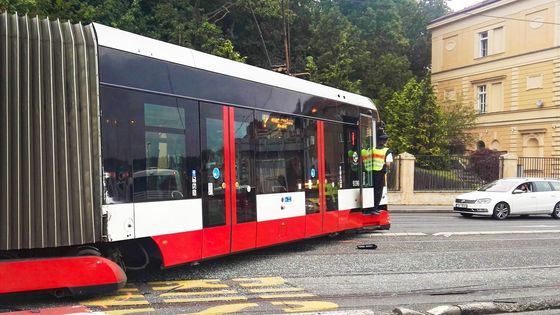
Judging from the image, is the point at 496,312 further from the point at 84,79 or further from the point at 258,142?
the point at 84,79

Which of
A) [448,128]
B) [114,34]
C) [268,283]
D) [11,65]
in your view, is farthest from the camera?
[448,128]

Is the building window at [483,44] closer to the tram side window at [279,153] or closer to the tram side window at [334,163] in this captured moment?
the tram side window at [334,163]

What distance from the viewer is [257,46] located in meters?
38.9

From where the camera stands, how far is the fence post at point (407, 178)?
85.3ft

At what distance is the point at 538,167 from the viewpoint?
98.1ft

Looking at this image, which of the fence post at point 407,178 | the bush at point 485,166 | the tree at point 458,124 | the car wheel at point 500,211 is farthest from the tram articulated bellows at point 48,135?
the tree at point 458,124

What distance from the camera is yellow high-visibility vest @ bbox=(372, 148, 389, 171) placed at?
39.6 feet

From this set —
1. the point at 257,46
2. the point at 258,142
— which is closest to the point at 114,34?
the point at 258,142

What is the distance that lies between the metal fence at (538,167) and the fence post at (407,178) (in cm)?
667

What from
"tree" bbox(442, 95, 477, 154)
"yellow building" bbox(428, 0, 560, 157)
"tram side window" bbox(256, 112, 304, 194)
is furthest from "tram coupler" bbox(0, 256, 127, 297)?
"yellow building" bbox(428, 0, 560, 157)

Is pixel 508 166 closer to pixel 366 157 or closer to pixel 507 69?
pixel 507 69

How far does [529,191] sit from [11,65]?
18963 mm

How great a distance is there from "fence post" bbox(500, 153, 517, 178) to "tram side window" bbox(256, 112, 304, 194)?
70.8ft

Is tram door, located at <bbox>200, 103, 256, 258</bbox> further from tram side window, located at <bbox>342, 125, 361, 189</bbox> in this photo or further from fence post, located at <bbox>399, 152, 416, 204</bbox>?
fence post, located at <bbox>399, 152, 416, 204</bbox>
